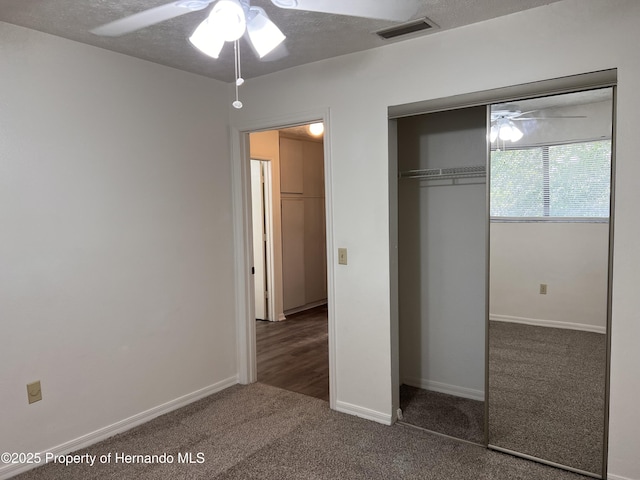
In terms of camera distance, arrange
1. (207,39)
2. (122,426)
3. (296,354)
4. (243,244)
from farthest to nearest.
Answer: (296,354) → (243,244) → (122,426) → (207,39)

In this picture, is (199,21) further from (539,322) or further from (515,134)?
(539,322)

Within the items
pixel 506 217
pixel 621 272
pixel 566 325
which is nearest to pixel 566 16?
pixel 506 217

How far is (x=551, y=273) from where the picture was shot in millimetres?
2574

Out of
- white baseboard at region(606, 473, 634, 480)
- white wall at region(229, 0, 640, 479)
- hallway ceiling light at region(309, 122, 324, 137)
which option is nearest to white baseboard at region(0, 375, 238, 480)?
white wall at region(229, 0, 640, 479)

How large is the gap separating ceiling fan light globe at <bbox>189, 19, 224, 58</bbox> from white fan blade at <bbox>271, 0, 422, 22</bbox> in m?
0.40

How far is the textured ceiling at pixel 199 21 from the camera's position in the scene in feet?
7.39

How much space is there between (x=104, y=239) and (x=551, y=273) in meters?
2.65

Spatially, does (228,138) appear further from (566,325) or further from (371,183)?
(566,325)

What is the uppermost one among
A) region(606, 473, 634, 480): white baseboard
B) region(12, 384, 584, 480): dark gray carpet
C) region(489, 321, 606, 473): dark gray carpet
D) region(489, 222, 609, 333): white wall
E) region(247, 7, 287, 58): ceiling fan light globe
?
region(247, 7, 287, 58): ceiling fan light globe

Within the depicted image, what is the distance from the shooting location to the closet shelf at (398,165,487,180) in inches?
125

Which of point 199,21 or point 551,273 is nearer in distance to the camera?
point 199,21

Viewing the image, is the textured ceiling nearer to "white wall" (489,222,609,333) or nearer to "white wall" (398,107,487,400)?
"white wall" (398,107,487,400)

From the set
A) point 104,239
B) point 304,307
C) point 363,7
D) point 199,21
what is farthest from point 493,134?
point 304,307

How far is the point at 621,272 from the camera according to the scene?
88.1 inches
